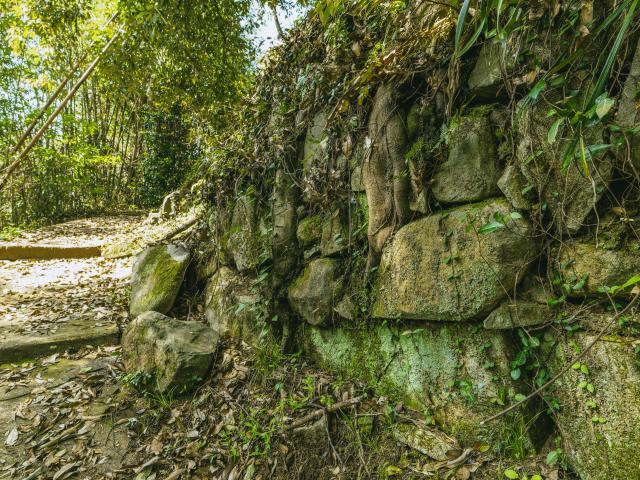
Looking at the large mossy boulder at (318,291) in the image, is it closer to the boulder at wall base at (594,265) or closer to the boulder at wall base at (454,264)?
the boulder at wall base at (454,264)

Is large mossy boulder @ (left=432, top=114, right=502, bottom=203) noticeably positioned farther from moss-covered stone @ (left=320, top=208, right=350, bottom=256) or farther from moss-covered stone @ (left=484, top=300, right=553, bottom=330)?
moss-covered stone @ (left=320, top=208, right=350, bottom=256)

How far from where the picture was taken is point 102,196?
11.0m

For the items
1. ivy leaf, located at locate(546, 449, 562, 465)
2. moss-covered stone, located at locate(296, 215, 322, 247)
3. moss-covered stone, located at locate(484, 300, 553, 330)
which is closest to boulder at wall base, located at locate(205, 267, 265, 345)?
moss-covered stone, located at locate(296, 215, 322, 247)

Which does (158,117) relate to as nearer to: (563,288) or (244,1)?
(244,1)

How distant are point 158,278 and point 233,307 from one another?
1138 millimetres

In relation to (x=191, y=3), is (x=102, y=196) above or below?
below

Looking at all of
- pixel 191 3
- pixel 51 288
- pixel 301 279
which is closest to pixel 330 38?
pixel 301 279

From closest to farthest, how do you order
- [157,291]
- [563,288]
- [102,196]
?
[563,288], [157,291], [102,196]

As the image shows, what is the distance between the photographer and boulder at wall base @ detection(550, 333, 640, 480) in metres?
1.41

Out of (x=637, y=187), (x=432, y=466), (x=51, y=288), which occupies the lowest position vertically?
(x=432, y=466)

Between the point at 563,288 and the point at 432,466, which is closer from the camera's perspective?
the point at 563,288

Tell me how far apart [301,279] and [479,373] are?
1373mm

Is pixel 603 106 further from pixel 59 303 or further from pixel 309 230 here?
pixel 59 303

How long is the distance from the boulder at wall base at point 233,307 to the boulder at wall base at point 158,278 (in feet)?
1.43
